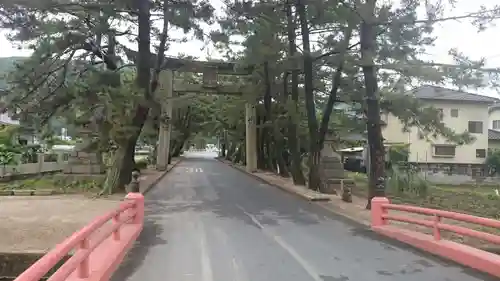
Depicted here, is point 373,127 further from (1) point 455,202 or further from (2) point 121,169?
(2) point 121,169

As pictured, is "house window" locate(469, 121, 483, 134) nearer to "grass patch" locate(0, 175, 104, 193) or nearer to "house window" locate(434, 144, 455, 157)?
"house window" locate(434, 144, 455, 157)

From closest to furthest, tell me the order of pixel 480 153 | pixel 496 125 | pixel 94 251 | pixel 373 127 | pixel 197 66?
pixel 94 251 → pixel 373 127 → pixel 197 66 → pixel 480 153 → pixel 496 125

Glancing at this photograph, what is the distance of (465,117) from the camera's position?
46406mm

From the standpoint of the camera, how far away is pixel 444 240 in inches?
398

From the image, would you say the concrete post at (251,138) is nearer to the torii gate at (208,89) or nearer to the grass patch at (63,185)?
the torii gate at (208,89)

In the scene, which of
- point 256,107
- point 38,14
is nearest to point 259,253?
point 38,14

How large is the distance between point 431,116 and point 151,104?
414 inches

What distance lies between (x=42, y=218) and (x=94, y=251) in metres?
6.14

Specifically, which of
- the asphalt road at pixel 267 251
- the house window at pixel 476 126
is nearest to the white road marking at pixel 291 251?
the asphalt road at pixel 267 251

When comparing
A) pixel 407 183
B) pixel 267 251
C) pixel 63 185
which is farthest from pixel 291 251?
pixel 63 185

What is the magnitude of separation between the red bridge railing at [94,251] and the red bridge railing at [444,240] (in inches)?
221

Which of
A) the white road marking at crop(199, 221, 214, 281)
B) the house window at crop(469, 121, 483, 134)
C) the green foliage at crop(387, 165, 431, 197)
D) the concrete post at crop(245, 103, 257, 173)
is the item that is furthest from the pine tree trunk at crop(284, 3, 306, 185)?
the house window at crop(469, 121, 483, 134)

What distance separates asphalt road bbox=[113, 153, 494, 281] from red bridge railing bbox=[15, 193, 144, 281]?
0.88 ft

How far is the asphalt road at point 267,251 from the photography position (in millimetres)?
7910
